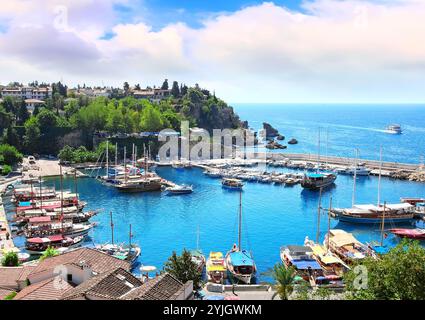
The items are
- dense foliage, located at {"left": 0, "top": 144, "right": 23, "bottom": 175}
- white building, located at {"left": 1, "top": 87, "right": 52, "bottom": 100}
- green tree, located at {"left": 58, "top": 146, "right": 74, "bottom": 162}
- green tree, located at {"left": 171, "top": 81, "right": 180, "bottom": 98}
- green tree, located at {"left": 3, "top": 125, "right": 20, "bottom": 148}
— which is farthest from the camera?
green tree, located at {"left": 171, "top": 81, "right": 180, "bottom": 98}

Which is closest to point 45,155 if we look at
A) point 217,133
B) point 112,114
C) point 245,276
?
point 112,114

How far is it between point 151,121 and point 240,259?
122 feet

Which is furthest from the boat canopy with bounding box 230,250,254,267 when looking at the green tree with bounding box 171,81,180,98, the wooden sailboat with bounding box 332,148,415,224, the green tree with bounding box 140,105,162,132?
the green tree with bounding box 171,81,180,98

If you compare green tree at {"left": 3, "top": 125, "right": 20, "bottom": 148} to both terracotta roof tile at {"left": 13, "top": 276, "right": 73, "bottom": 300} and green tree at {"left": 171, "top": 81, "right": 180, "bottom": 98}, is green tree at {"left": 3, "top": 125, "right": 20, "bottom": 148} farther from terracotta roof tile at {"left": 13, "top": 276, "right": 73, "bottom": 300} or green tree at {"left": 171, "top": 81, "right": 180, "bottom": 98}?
terracotta roof tile at {"left": 13, "top": 276, "right": 73, "bottom": 300}

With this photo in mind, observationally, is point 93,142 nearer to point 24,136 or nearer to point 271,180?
point 24,136

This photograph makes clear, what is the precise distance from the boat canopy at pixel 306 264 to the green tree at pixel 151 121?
37553 mm

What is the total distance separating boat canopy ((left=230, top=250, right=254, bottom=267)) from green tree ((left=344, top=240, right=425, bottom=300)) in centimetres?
1084

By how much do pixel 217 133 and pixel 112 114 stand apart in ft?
57.7

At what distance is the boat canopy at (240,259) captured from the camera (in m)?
19.2

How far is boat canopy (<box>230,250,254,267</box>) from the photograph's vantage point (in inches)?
756

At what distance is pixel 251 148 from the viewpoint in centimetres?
6347

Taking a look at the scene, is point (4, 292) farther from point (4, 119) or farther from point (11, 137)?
point (4, 119)

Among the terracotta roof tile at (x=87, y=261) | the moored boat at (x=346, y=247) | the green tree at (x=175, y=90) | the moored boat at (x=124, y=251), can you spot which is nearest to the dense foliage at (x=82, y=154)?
the moored boat at (x=124, y=251)

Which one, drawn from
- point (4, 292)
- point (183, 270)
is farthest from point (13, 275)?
point (183, 270)
